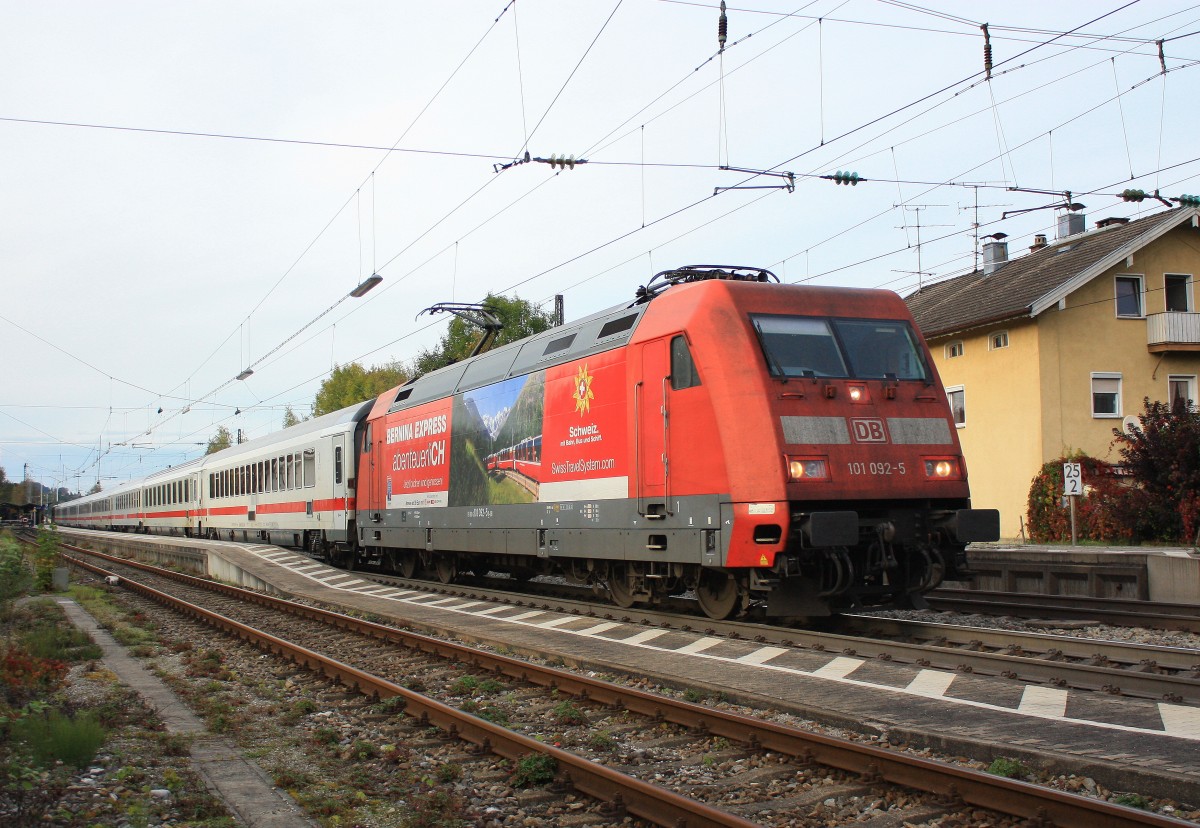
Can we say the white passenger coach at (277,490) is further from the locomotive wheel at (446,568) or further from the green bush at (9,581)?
the green bush at (9,581)

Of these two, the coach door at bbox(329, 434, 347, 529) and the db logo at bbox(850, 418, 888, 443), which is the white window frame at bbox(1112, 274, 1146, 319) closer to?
the db logo at bbox(850, 418, 888, 443)

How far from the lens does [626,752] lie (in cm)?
665

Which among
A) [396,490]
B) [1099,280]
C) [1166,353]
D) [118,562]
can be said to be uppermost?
[1099,280]

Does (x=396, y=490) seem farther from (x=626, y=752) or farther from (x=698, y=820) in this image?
(x=698, y=820)

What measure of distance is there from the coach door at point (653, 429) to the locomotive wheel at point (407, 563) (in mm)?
10166

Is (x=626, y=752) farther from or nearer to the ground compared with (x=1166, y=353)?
nearer to the ground

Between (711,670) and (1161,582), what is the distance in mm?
9127

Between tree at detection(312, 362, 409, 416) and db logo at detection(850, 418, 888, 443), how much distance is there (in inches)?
2888

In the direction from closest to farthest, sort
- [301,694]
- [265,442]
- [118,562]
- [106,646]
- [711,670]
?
1. [711,670]
2. [301,694]
3. [106,646]
4. [265,442]
5. [118,562]

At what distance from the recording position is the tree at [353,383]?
3287 inches

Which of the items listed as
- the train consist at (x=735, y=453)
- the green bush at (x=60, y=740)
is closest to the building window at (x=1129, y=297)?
the train consist at (x=735, y=453)

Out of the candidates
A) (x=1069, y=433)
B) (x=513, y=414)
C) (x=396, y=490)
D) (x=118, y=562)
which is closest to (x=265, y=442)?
(x=118, y=562)

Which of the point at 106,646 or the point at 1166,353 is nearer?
the point at 106,646

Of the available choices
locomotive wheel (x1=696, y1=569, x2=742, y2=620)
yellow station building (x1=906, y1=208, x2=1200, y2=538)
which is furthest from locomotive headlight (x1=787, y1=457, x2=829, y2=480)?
yellow station building (x1=906, y1=208, x2=1200, y2=538)
